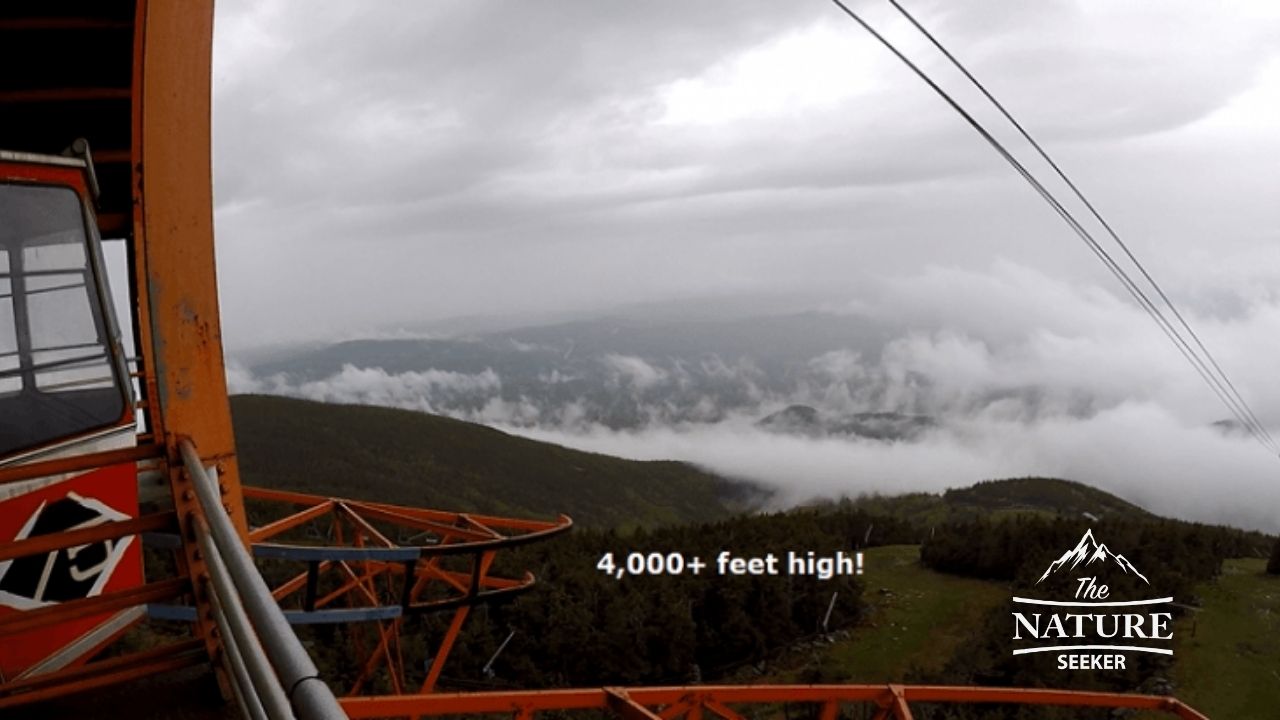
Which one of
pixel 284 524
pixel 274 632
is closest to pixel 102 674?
pixel 274 632

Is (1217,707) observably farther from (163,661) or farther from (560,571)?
(163,661)

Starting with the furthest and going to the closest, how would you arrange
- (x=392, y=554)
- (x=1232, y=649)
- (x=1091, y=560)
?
(x=1091, y=560) < (x=1232, y=649) < (x=392, y=554)

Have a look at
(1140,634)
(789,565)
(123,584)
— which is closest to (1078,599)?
(1140,634)

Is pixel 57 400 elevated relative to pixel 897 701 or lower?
elevated

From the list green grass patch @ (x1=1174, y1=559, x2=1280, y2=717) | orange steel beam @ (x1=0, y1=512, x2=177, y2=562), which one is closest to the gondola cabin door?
orange steel beam @ (x1=0, y1=512, x2=177, y2=562)

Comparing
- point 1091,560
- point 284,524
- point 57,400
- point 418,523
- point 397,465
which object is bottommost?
point 1091,560

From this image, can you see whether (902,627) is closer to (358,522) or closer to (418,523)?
(418,523)
